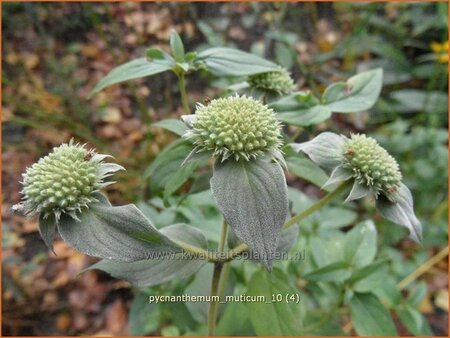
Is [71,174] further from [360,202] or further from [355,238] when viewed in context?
[360,202]

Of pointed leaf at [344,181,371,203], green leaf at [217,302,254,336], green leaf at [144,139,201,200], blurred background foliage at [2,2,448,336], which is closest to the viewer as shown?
pointed leaf at [344,181,371,203]

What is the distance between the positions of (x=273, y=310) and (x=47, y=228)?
557 mm

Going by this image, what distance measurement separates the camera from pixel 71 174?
0.84m

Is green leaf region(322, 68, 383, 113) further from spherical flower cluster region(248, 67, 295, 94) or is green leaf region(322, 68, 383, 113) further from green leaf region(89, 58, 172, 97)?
green leaf region(89, 58, 172, 97)

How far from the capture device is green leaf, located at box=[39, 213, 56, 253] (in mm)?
840

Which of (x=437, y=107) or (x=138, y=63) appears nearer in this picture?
(x=138, y=63)

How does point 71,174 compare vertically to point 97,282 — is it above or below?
above

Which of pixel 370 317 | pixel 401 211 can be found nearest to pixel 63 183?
pixel 401 211

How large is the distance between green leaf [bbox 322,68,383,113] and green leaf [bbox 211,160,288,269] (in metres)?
0.38

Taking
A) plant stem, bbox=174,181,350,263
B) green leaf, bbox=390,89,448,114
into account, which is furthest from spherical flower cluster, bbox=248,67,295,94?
green leaf, bbox=390,89,448,114

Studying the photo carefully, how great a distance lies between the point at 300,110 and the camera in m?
1.08

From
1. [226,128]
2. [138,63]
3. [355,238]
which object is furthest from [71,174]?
[355,238]

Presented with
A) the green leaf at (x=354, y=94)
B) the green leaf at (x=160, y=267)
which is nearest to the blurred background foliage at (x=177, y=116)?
the green leaf at (x=160, y=267)

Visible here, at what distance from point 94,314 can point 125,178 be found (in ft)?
2.21
